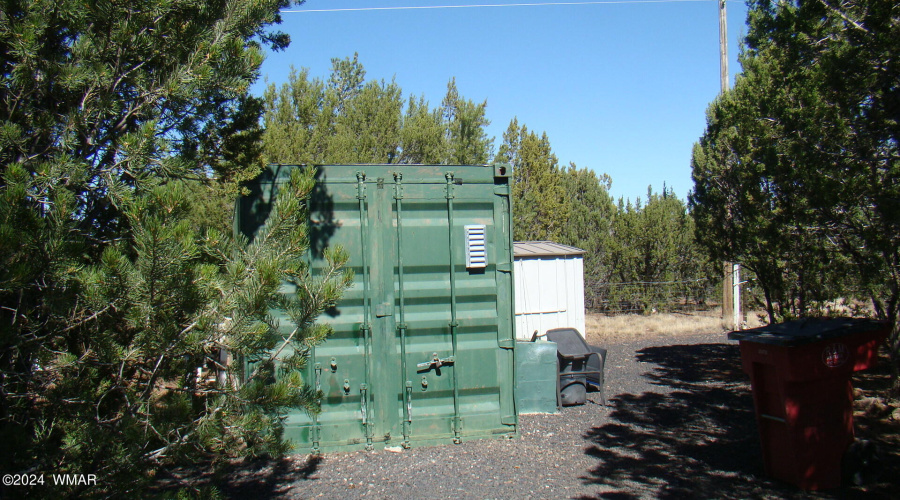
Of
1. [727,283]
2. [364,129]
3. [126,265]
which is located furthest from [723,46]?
[126,265]

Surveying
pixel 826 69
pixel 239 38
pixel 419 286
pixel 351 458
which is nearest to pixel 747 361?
pixel 826 69

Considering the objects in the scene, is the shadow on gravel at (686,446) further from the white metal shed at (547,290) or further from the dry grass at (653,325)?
the dry grass at (653,325)

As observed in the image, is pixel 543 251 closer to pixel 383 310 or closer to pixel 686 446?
pixel 686 446

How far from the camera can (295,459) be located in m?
5.97

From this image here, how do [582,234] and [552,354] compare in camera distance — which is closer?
[552,354]

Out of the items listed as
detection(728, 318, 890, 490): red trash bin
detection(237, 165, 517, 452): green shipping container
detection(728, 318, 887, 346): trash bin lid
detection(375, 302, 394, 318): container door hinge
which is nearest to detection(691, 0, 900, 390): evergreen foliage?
detection(728, 318, 887, 346): trash bin lid

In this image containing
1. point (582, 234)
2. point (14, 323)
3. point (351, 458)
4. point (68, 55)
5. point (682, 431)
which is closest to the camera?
point (14, 323)

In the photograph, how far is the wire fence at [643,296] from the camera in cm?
2208

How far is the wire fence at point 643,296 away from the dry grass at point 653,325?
19.9 inches

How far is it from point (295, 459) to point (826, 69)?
597 centimetres

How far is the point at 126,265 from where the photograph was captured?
2516 millimetres

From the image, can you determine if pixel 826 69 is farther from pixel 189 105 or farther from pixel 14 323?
pixel 14 323

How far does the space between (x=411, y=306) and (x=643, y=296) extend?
17394 millimetres

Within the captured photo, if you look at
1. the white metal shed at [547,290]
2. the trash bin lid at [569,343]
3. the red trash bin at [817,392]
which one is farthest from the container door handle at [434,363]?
the white metal shed at [547,290]
